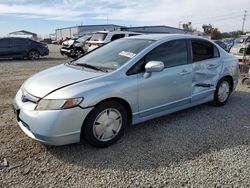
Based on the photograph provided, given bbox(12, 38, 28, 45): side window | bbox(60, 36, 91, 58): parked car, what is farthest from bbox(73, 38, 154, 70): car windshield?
bbox(12, 38, 28, 45): side window

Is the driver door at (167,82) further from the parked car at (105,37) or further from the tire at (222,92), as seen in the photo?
the parked car at (105,37)

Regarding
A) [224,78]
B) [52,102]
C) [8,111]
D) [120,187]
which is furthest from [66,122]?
[224,78]

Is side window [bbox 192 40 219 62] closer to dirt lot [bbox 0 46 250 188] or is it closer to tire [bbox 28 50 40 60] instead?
dirt lot [bbox 0 46 250 188]

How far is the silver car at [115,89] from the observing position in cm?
323

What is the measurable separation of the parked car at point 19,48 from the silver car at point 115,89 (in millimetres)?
11730

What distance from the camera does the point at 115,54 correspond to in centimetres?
427

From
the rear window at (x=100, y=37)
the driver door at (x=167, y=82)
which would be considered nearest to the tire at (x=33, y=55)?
the rear window at (x=100, y=37)

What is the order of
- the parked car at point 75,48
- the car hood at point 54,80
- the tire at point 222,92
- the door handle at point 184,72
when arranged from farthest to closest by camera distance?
1. the parked car at point 75,48
2. the tire at point 222,92
3. the door handle at point 184,72
4. the car hood at point 54,80

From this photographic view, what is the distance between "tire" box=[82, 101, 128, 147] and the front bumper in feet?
0.38

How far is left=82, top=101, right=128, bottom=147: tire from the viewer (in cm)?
342

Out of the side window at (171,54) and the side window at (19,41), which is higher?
the side window at (171,54)

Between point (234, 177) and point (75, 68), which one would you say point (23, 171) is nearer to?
point (75, 68)

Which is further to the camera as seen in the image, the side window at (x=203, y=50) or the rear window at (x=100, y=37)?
the rear window at (x=100, y=37)

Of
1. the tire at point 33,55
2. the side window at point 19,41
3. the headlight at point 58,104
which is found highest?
the side window at point 19,41
